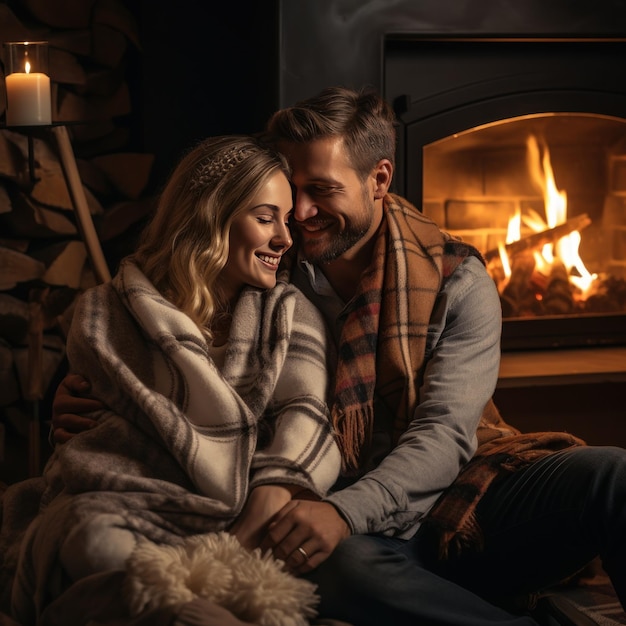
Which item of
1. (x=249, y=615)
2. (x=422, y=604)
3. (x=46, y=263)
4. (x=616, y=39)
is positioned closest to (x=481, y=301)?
(x=422, y=604)

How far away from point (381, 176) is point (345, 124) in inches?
5.5

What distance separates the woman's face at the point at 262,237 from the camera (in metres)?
1.92

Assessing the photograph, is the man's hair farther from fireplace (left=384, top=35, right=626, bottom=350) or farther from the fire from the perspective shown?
the fire

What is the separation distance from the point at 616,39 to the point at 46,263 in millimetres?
Result: 1605

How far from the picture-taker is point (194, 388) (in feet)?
5.88

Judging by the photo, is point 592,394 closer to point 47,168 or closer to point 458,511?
point 458,511

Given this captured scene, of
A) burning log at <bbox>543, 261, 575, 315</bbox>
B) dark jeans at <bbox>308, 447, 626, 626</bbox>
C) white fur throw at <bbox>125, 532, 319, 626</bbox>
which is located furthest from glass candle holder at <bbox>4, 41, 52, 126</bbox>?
burning log at <bbox>543, 261, 575, 315</bbox>

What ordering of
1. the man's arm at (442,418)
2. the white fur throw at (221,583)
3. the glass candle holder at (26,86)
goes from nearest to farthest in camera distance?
the white fur throw at (221,583)
the man's arm at (442,418)
the glass candle holder at (26,86)

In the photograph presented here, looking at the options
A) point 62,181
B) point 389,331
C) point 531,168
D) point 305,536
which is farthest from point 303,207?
point 531,168

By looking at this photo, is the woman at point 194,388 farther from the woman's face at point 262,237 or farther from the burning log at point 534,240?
the burning log at point 534,240

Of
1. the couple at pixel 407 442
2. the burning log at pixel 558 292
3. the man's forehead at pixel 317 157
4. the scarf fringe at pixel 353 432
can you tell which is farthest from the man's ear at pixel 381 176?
Answer: the burning log at pixel 558 292

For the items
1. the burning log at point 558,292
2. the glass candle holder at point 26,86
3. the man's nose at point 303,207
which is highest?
the glass candle holder at point 26,86

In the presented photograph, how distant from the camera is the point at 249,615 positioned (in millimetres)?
1512

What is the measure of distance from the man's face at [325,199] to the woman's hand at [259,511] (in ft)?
1.67
